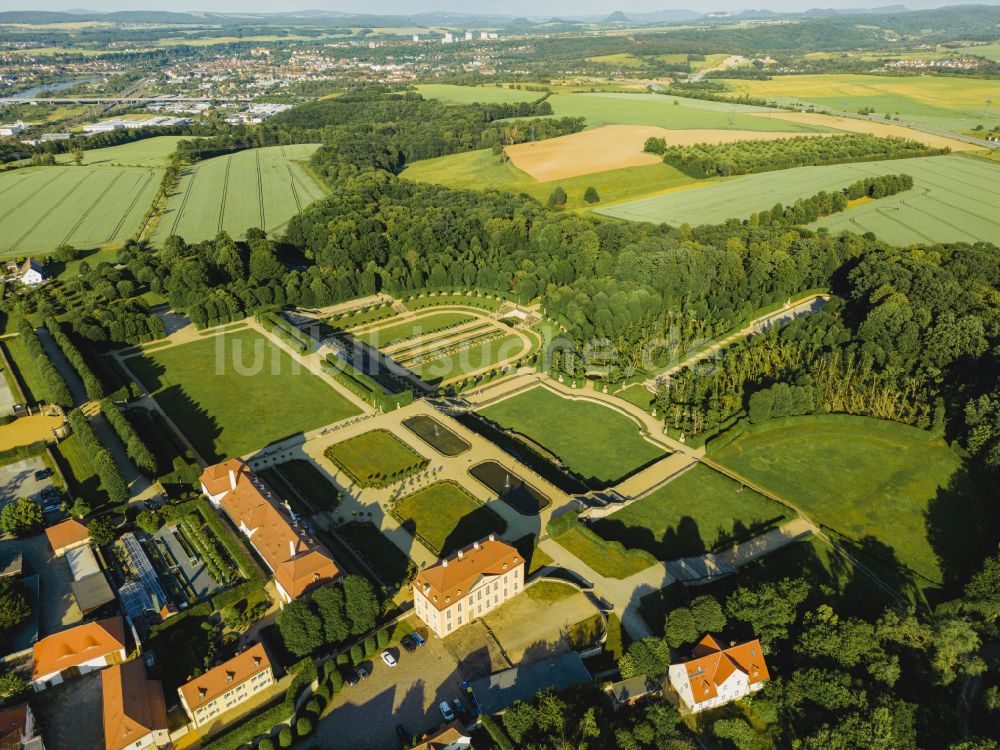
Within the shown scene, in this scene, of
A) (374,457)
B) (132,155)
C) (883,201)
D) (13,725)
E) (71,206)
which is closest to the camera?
(13,725)

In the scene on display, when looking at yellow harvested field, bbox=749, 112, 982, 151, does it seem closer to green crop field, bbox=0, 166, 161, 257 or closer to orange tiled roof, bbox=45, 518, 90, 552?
green crop field, bbox=0, 166, 161, 257

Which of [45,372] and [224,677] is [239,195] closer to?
[45,372]

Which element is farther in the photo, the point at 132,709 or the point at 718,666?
the point at 718,666

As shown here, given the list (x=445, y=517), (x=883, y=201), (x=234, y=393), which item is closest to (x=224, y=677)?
(x=445, y=517)

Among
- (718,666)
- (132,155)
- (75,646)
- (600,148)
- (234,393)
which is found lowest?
(718,666)

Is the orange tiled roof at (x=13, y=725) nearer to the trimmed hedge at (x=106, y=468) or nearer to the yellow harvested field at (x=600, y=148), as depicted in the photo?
the trimmed hedge at (x=106, y=468)

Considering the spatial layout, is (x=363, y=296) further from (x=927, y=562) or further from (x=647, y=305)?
(x=927, y=562)
